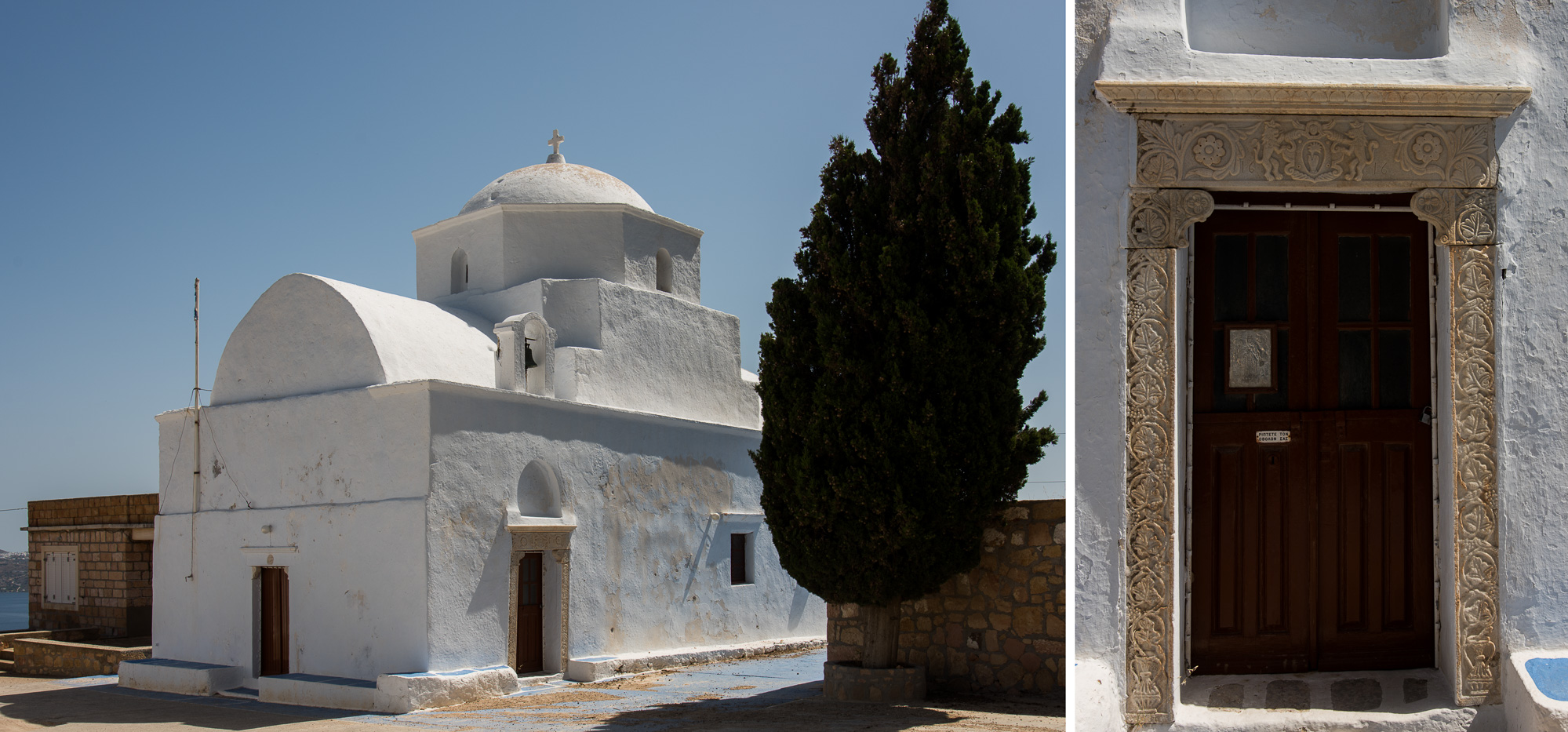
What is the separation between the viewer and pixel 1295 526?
5.39m

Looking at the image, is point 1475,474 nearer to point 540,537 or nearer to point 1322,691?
point 1322,691

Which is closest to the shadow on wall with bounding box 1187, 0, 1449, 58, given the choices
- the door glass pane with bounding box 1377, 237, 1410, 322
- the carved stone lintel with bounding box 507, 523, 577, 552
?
the door glass pane with bounding box 1377, 237, 1410, 322

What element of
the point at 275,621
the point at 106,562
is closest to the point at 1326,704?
the point at 275,621

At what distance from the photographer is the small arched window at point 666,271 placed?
49.3 feet

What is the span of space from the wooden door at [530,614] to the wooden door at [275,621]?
2.41 metres

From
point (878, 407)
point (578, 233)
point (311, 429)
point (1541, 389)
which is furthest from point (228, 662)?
point (1541, 389)

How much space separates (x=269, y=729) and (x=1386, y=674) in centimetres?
830

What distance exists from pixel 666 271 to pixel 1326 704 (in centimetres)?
1111

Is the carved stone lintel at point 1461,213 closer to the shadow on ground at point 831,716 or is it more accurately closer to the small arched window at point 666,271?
the shadow on ground at point 831,716

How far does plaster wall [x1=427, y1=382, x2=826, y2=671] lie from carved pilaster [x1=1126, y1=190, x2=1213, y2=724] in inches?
288

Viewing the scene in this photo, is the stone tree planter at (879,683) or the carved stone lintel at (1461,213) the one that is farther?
the stone tree planter at (879,683)

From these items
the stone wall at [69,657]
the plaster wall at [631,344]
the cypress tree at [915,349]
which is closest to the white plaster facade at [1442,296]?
the cypress tree at [915,349]

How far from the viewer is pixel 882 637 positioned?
29.0 feet

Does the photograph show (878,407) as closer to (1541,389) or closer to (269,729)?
(1541,389)
